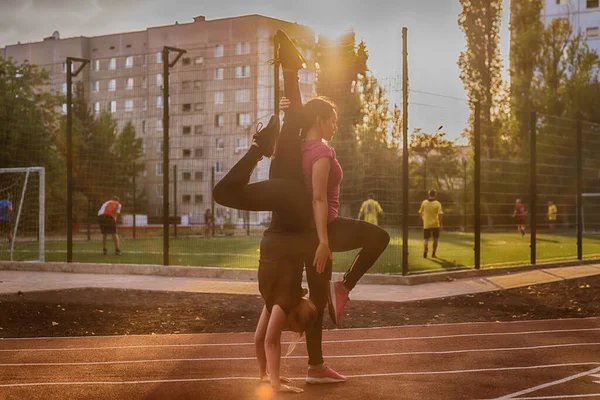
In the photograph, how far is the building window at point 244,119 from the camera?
1412cm

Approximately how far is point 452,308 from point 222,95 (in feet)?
26.6

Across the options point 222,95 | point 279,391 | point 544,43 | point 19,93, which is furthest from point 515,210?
point 544,43

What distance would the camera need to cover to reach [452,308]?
11.3 meters

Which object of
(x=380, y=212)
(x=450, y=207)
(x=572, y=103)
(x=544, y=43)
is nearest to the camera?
(x=380, y=212)

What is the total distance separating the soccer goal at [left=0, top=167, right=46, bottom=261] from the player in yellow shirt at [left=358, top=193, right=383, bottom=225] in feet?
24.6

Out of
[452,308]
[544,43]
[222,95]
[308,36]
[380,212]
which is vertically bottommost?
[452,308]

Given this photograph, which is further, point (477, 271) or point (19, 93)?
point (19, 93)

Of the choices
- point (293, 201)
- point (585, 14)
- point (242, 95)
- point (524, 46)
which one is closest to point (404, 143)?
Answer: point (242, 95)

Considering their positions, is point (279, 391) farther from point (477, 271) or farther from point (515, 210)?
point (515, 210)

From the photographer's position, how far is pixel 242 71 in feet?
56.0

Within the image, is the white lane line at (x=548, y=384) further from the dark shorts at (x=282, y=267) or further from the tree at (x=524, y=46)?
the tree at (x=524, y=46)

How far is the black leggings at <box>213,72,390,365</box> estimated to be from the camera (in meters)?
5.57

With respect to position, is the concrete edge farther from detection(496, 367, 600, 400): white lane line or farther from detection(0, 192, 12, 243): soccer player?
detection(496, 367, 600, 400): white lane line

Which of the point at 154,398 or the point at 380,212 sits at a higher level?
the point at 380,212
